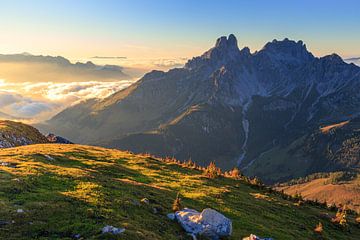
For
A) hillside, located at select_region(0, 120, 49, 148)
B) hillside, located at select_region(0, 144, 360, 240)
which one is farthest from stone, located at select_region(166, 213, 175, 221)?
hillside, located at select_region(0, 120, 49, 148)

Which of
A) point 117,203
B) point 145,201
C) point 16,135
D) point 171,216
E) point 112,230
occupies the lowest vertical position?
point 16,135

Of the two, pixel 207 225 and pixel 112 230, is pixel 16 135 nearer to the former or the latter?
pixel 207 225

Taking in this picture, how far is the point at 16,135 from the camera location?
66188 millimetres

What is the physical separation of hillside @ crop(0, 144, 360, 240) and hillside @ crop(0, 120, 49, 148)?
47.2 feet

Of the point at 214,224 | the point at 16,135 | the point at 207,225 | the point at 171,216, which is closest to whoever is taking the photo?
the point at 207,225

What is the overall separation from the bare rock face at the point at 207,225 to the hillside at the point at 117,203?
863 mm

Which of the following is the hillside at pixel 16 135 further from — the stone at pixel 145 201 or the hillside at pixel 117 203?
the stone at pixel 145 201

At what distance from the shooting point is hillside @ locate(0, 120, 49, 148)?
61.2 metres

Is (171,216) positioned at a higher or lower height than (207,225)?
lower

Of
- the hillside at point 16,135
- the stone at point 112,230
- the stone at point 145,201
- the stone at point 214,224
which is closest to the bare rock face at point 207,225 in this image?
the stone at point 214,224

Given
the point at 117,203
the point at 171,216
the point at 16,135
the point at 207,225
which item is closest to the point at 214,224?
the point at 207,225

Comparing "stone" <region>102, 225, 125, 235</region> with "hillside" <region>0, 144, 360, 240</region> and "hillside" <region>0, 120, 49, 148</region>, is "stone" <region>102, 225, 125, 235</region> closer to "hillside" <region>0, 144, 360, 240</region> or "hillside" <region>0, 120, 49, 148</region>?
"hillside" <region>0, 144, 360, 240</region>

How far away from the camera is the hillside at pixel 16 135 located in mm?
61156

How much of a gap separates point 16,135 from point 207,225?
52229mm
